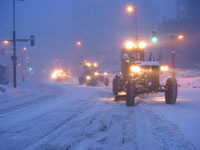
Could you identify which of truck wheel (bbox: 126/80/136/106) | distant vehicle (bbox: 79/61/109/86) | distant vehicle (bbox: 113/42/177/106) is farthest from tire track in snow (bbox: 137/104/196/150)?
distant vehicle (bbox: 79/61/109/86)

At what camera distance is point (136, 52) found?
1380 centimetres

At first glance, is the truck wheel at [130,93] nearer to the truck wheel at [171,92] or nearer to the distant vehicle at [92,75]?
the truck wheel at [171,92]

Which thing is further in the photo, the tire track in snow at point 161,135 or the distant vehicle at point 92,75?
the distant vehicle at point 92,75

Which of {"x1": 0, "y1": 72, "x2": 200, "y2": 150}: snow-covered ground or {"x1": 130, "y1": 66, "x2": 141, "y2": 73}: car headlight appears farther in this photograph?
{"x1": 130, "y1": 66, "x2": 141, "y2": 73}: car headlight

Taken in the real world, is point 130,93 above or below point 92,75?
below

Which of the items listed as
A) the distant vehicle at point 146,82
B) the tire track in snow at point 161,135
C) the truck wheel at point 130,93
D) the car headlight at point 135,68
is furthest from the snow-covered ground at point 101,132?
the car headlight at point 135,68

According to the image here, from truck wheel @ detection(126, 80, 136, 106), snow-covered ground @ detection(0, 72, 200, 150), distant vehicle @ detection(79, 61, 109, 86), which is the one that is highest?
distant vehicle @ detection(79, 61, 109, 86)

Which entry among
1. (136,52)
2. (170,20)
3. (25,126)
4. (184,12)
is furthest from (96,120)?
(184,12)

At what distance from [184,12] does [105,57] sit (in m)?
43.1

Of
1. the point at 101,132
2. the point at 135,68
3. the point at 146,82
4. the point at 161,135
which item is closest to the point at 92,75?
the point at 146,82

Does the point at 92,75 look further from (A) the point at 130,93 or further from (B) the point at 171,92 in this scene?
(B) the point at 171,92

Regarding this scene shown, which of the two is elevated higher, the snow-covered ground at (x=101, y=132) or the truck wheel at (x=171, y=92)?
the truck wheel at (x=171, y=92)

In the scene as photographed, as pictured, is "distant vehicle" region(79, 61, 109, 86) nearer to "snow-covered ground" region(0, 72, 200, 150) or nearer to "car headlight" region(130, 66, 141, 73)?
"car headlight" region(130, 66, 141, 73)

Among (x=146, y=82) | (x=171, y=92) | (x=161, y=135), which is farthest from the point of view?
(x=146, y=82)
